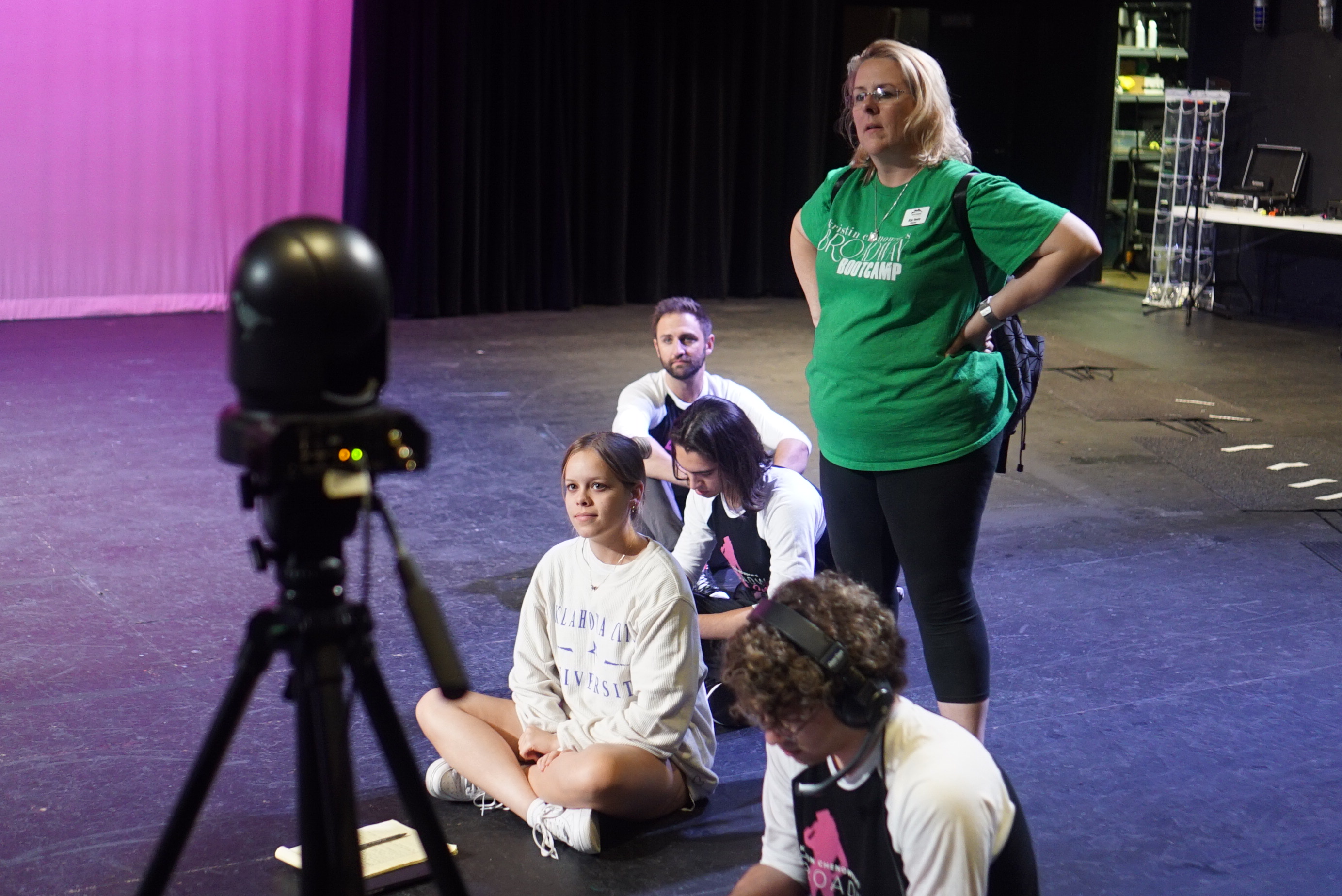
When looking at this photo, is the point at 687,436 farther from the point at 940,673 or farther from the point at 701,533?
the point at 940,673

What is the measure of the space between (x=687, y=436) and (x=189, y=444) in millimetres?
2760

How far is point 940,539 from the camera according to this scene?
2145mm

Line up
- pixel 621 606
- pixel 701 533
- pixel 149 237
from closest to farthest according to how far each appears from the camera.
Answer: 1. pixel 621 606
2. pixel 701 533
3. pixel 149 237

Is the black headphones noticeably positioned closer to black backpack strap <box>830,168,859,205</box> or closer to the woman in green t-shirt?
the woman in green t-shirt

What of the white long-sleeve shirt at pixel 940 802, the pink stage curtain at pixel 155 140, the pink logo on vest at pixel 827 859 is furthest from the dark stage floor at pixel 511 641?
the pink stage curtain at pixel 155 140

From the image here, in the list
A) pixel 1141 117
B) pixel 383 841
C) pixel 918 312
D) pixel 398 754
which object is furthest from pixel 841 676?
pixel 1141 117

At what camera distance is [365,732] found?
109 inches

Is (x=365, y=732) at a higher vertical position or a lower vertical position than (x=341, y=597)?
lower

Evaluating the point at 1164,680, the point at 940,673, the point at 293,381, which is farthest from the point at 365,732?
the point at 293,381

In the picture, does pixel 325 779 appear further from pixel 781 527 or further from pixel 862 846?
pixel 781 527

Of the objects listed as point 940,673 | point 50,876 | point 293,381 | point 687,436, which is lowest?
point 50,876

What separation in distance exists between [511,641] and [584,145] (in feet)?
18.5

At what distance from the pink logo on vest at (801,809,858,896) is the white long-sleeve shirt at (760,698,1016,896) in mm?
61

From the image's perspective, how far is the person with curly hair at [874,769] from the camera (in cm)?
139
